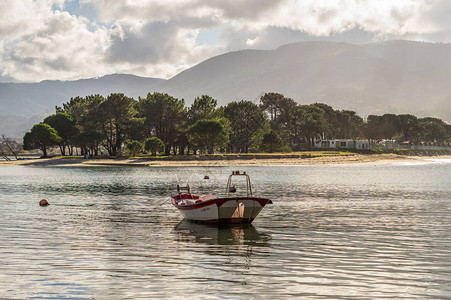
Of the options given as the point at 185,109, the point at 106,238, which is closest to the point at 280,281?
the point at 106,238

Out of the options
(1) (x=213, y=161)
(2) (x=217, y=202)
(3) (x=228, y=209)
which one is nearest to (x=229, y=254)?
(2) (x=217, y=202)

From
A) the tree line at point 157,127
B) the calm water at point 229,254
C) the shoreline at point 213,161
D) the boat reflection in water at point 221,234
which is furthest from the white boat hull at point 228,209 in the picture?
the tree line at point 157,127

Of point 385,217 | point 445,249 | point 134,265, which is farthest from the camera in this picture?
point 385,217

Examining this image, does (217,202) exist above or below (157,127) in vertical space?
below

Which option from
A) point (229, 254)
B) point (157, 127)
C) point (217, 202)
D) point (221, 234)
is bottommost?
point (221, 234)

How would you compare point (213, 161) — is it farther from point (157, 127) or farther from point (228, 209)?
point (228, 209)

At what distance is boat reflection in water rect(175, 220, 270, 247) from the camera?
2333 cm

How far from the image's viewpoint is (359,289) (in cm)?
1409

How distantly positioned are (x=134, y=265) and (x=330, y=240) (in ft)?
35.5

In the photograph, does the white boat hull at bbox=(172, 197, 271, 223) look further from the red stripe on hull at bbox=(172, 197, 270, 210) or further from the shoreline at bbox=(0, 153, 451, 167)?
the shoreline at bbox=(0, 153, 451, 167)

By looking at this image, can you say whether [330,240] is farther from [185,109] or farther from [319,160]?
[185,109]

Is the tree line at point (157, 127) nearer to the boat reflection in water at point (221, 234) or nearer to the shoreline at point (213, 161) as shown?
the shoreline at point (213, 161)

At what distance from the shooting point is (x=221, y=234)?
25.6 meters

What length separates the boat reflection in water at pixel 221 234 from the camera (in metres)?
23.3
